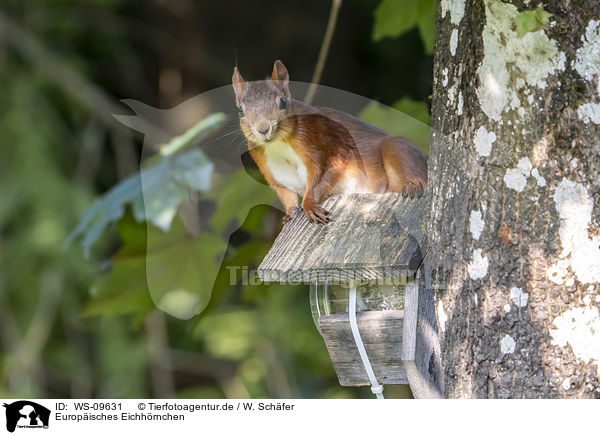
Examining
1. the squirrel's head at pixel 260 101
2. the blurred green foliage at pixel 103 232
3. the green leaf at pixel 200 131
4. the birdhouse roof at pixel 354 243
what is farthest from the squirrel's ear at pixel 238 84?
the blurred green foliage at pixel 103 232

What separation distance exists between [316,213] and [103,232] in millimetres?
1571

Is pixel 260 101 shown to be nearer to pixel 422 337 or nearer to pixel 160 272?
pixel 422 337

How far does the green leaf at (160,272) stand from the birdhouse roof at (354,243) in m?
0.45

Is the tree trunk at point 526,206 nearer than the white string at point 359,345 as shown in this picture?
Yes

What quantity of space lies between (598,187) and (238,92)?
454 mm

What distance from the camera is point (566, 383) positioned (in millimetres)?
836

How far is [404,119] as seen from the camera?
4.41 feet

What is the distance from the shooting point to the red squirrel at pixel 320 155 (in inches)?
36.1

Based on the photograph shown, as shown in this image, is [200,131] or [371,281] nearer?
[371,281]

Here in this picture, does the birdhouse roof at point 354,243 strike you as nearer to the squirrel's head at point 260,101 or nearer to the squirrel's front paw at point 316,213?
the squirrel's front paw at point 316,213
